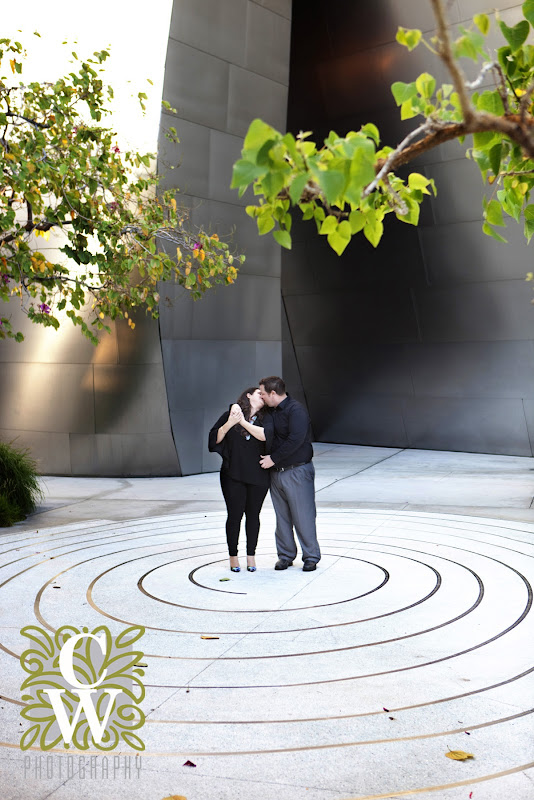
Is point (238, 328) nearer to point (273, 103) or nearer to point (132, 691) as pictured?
point (273, 103)

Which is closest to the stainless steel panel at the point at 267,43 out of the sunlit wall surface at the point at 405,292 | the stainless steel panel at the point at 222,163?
the stainless steel panel at the point at 222,163

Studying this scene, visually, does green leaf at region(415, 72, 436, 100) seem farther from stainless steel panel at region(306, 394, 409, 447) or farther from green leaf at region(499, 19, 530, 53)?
stainless steel panel at region(306, 394, 409, 447)

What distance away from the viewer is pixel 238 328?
55.1 ft

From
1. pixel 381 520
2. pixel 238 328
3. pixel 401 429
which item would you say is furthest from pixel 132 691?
pixel 401 429

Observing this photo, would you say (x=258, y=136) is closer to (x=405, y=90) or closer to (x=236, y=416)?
(x=405, y=90)

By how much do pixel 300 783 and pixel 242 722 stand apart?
83cm

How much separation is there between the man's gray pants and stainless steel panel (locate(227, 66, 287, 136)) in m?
9.64

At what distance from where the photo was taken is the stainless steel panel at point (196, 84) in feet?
49.6

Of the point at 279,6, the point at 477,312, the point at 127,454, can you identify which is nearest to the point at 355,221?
the point at 127,454

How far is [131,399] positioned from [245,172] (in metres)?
14.0

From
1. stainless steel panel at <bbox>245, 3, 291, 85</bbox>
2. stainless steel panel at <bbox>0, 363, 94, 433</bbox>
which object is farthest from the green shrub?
stainless steel panel at <bbox>245, 3, 291, 85</bbox>

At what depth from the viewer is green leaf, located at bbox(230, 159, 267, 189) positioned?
2.28m

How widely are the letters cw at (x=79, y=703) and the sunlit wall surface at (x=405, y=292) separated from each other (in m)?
14.9

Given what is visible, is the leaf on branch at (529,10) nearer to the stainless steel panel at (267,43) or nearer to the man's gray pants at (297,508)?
the man's gray pants at (297,508)
